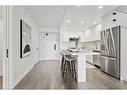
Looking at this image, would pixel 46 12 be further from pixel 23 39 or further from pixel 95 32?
pixel 95 32

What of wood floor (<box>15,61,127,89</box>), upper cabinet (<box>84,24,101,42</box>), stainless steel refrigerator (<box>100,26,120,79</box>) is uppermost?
upper cabinet (<box>84,24,101,42</box>)

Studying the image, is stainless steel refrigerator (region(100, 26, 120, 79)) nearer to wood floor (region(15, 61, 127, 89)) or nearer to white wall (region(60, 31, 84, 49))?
wood floor (region(15, 61, 127, 89))

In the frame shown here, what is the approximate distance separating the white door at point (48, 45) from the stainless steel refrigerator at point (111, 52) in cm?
531

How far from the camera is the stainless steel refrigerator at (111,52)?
169 inches

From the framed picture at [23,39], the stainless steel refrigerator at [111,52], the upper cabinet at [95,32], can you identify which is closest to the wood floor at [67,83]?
the stainless steel refrigerator at [111,52]

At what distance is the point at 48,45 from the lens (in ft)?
33.3

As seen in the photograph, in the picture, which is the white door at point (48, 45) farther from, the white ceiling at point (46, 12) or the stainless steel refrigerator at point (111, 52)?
the stainless steel refrigerator at point (111, 52)

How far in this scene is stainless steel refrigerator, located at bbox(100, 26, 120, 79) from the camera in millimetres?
4290

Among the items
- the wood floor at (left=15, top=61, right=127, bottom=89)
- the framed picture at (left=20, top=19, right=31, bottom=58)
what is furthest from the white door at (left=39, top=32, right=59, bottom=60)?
the wood floor at (left=15, top=61, right=127, bottom=89)

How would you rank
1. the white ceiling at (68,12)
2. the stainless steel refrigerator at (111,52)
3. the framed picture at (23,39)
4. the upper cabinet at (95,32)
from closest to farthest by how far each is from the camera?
the framed picture at (23,39), the stainless steel refrigerator at (111,52), the white ceiling at (68,12), the upper cabinet at (95,32)

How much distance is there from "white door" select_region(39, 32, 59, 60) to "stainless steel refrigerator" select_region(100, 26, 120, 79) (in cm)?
531

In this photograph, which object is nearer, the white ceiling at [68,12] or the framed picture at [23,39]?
the framed picture at [23,39]

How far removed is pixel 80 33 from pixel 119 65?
646cm

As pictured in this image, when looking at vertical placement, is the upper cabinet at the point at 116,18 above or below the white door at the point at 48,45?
above
